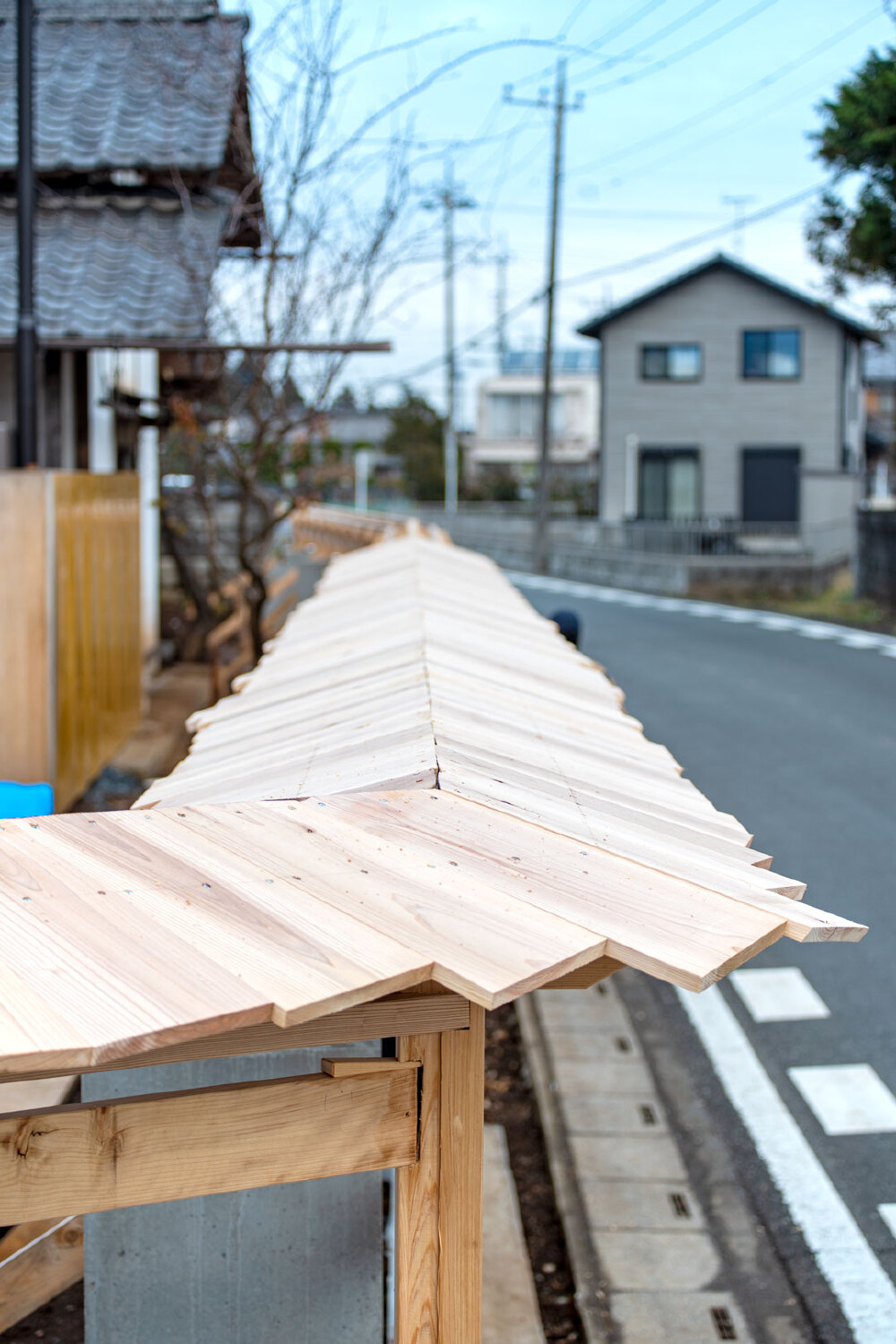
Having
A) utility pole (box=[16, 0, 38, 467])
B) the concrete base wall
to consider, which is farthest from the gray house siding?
the concrete base wall

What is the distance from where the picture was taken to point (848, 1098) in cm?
500

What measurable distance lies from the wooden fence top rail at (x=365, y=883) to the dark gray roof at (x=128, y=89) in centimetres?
848

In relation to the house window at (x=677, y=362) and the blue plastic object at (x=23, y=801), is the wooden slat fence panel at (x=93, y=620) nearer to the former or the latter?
the blue plastic object at (x=23, y=801)

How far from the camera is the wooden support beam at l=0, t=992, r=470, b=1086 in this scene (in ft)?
6.17

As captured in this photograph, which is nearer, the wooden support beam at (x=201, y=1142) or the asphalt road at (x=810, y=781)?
the wooden support beam at (x=201, y=1142)

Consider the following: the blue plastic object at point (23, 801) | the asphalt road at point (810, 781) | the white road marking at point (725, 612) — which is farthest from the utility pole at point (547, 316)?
the blue plastic object at point (23, 801)

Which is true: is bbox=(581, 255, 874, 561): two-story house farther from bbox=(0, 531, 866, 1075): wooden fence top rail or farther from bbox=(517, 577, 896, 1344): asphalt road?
bbox=(0, 531, 866, 1075): wooden fence top rail

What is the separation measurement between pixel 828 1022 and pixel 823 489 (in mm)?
24764

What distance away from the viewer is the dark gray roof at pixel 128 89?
33.8ft

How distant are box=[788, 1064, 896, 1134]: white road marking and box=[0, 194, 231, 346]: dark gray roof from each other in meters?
5.93

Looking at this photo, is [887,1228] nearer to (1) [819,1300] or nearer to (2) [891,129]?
(1) [819,1300]

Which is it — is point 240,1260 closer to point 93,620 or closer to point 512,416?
point 93,620

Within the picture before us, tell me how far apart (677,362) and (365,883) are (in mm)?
32529

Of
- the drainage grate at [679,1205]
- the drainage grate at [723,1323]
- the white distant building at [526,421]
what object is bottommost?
the drainage grate at [723,1323]
